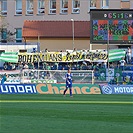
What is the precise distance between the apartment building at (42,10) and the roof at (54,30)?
17.3 feet

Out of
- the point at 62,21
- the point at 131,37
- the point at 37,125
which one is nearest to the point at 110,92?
the point at 131,37

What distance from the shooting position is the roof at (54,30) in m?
74.5

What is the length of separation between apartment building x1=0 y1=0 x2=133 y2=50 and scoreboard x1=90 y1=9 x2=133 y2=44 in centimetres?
2203

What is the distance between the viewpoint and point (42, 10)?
270 feet

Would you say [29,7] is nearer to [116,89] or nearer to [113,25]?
[113,25]

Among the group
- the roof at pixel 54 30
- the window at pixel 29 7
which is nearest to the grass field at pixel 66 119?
the roof at pixel 54 30

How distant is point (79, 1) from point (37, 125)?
201ft

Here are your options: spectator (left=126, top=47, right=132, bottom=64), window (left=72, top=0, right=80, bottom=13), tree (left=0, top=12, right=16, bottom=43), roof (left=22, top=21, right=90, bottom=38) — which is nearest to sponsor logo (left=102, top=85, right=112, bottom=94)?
spectator (left=126, top=47, right=132, bottom=64)

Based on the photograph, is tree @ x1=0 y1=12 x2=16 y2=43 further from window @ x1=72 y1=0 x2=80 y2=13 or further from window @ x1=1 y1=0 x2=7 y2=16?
window @ x1=72 y1=0 x2=80 y2=13

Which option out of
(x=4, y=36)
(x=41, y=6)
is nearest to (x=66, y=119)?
(x=4, y=36)

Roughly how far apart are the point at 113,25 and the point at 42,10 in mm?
26362

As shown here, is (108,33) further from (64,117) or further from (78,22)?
(64,117)

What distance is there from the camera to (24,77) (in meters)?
52.3

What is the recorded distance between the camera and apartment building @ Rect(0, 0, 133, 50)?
8062cm
